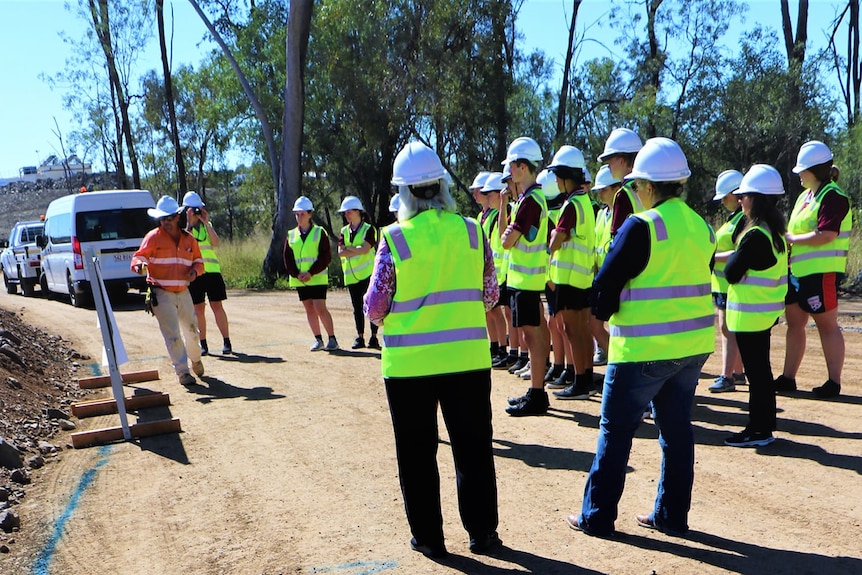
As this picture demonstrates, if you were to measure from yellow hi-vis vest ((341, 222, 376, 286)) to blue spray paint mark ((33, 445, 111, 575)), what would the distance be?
4834 mm

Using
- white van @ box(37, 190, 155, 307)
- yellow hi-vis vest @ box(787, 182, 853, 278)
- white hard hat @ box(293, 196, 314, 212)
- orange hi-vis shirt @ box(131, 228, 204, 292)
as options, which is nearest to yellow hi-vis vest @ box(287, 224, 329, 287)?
white hard hat @ box(293, 196, 314, 212)

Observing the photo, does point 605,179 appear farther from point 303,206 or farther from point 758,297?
point 303,206

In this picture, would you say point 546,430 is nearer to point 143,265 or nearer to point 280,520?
point 280,520

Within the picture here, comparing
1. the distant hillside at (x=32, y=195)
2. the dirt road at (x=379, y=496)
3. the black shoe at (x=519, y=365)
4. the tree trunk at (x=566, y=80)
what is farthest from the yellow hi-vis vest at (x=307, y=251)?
the distant hillside at (x=32, y=195)

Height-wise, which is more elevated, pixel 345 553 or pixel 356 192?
pixel 356 192

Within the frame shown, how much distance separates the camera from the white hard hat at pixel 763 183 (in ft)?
20.1

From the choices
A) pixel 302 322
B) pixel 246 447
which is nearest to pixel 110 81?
pixel 302 322

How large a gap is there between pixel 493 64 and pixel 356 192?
26.7 feet

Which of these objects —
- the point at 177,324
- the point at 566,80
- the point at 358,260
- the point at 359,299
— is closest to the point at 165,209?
the point at 177,324

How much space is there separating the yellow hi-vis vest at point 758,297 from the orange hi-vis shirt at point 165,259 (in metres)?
5.88

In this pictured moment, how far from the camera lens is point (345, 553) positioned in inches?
186

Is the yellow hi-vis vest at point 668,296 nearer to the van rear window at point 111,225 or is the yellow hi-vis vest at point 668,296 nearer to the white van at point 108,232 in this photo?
the white van at point 108,232

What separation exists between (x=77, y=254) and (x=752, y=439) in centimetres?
1599

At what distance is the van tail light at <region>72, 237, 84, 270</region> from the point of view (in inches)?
726
